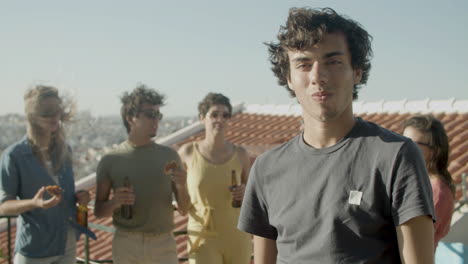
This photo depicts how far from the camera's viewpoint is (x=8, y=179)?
2977 mm

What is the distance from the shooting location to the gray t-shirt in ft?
4.61

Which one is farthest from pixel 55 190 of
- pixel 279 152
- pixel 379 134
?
pixel 379 134

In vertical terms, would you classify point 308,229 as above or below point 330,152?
below

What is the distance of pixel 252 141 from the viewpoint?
35.7 ft

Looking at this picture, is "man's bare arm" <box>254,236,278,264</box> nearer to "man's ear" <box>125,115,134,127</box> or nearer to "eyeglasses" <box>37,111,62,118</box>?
"eyeglasses" <box>37,111,62,118</box>

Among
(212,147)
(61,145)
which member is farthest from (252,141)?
(61,145)

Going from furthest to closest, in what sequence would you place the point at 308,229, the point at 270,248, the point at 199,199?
the point at 199,199 → the point at 270,248 → the point at 308,229

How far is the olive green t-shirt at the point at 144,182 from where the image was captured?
3.46m

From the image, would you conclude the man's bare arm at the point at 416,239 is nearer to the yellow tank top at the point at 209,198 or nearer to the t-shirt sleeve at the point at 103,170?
the yellow tank top at the point at 209,198

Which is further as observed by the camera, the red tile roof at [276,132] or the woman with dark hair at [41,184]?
the red tile roof at [276,132]

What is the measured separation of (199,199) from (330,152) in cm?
229

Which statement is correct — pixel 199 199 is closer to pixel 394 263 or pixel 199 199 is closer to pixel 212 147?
pixel 212 147

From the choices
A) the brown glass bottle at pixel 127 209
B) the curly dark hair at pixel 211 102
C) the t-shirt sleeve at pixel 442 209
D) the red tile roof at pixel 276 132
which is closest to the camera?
the t-shirt sleeve at pixel 442 209

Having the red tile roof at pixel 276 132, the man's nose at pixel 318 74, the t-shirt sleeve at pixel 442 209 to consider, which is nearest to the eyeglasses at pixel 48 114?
the man's nose at pixel 318 74
